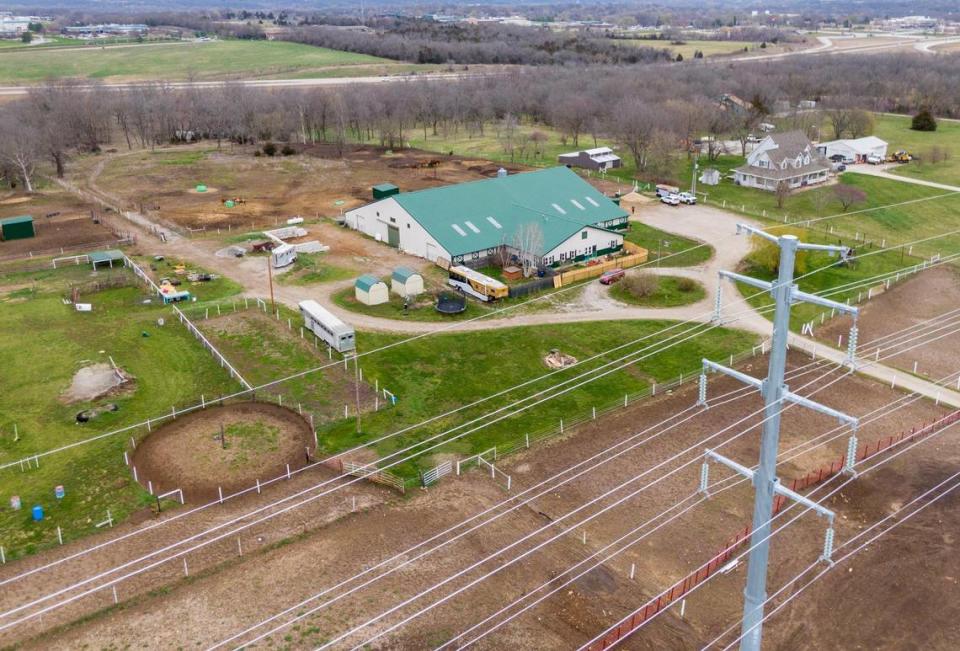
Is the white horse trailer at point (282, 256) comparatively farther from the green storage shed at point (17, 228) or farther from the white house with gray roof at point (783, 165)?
the white house with gray roof at point (783, 165)

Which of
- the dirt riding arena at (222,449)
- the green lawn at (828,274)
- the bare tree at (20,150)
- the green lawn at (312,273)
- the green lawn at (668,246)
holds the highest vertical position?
the bare tree at (20,150)

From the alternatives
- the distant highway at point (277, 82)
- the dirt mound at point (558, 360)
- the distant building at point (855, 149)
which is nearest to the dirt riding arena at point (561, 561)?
the dirt mound at point (558, 360)

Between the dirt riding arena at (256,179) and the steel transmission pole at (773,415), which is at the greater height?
the steel transmission pole at (773,415)

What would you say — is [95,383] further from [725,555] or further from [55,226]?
[55,226]

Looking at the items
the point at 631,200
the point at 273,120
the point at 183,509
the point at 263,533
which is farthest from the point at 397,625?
the point at 273,120

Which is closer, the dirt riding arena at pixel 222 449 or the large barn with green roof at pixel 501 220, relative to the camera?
the dirt riding arena at pixel 222 449

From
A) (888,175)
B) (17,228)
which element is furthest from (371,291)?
(888,175)

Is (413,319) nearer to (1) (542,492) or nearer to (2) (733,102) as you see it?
(1) (542,492)

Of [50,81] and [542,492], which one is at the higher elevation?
[50,81]
